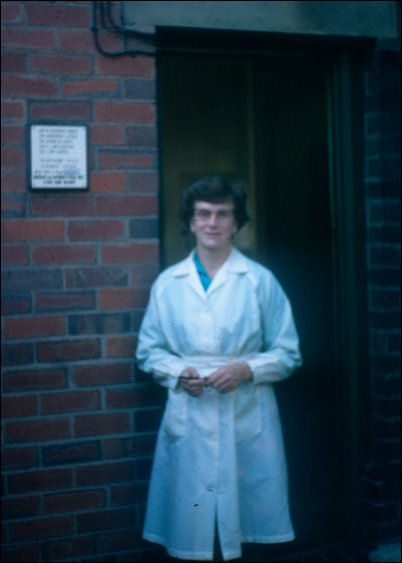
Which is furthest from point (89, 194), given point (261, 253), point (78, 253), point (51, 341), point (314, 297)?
point (261, 253)

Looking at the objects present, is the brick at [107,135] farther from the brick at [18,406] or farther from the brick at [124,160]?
the brick at [18,406]

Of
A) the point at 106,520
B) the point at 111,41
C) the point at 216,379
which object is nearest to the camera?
the point at 216,379

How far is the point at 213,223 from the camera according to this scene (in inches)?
127

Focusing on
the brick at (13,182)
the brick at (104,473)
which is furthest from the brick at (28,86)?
the brick at (104,473)

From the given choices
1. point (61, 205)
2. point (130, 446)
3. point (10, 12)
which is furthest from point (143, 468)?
point (10, 12)

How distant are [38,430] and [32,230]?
889 millimetres

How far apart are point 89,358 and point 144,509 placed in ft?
2.55

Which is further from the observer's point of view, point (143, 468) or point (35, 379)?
point (143, 468)

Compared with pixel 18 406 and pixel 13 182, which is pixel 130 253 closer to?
pixel 13 182

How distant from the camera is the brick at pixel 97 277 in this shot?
128 inches

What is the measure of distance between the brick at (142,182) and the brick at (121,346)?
676 millimetres

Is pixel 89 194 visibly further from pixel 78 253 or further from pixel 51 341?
pixel 51 341

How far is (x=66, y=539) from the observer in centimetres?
331

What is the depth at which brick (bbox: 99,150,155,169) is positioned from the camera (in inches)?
129
